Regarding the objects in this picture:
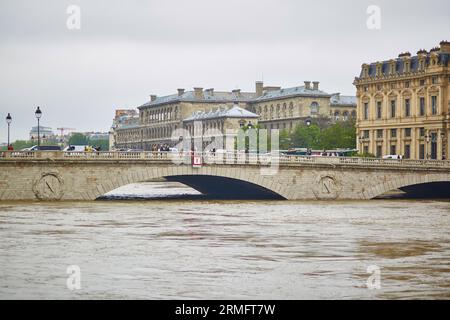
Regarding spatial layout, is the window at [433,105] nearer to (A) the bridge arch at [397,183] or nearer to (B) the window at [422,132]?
(B) the window at [422,132]

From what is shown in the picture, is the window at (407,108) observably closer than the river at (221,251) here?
No

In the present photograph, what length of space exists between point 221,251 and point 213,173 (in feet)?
111

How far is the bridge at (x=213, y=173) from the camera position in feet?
250

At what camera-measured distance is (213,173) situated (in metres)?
80.9

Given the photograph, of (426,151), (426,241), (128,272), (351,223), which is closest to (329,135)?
(426,151)

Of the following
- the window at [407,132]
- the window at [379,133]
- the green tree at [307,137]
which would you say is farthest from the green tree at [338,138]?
the window at [407,132]

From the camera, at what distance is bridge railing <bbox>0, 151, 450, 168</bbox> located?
252ft

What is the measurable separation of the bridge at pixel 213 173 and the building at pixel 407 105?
96.7ft

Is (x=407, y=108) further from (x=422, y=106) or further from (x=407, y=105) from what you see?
(x=422, y=106)

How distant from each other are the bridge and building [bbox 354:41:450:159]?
96.7 feet

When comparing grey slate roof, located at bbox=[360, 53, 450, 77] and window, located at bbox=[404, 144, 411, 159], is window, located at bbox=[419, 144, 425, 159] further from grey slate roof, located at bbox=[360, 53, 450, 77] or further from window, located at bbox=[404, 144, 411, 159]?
grey slate roof, located at bbox=[360, 53, 450, 77]

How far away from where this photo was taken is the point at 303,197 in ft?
275

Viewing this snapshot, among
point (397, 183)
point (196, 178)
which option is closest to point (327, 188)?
point (397, 183)

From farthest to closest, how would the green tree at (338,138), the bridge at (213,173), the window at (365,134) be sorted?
the green tree at (338,138)
the window at (365,134)
the bridge at (213,173)
